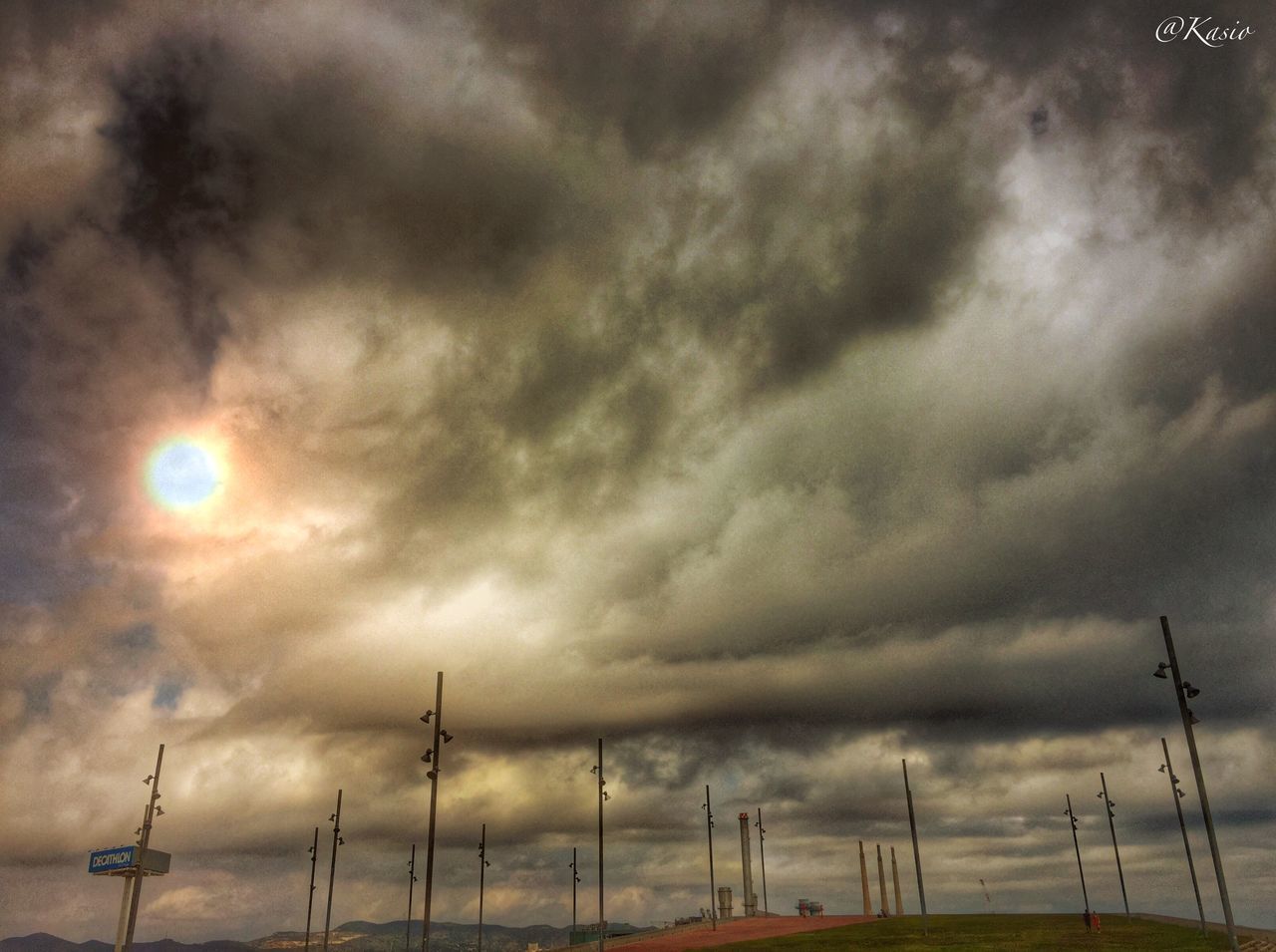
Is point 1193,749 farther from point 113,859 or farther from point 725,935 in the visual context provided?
point 113,859

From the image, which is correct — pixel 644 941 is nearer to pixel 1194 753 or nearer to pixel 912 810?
pixel 912 810

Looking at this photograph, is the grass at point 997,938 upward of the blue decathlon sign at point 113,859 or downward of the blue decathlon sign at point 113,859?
downward

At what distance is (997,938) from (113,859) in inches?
2475

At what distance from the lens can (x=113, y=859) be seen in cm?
6712

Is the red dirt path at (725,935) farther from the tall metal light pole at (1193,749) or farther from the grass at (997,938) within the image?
the tall metal light pole at (1193,749)

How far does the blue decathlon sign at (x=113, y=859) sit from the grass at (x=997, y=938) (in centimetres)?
4340

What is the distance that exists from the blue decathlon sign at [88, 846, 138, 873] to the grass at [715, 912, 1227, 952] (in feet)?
142

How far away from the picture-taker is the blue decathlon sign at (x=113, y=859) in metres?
66.8

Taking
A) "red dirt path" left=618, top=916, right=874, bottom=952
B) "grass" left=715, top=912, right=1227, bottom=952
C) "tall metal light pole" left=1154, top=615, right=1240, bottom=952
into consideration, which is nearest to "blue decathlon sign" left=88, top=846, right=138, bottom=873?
"red dirt path" left=618, top=916, right=874, bottom=952

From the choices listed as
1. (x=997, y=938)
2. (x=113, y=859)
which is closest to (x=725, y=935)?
(x=997, y=938)

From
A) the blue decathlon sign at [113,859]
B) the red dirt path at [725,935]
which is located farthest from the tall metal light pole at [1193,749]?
the blue decathlon sign at [113,859]

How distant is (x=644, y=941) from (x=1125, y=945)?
37544 millimetres

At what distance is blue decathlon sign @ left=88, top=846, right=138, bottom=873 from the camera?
6675 cm

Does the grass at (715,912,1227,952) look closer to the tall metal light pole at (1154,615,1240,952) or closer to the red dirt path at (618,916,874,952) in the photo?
the red dirt path at (618,916,874,952)
